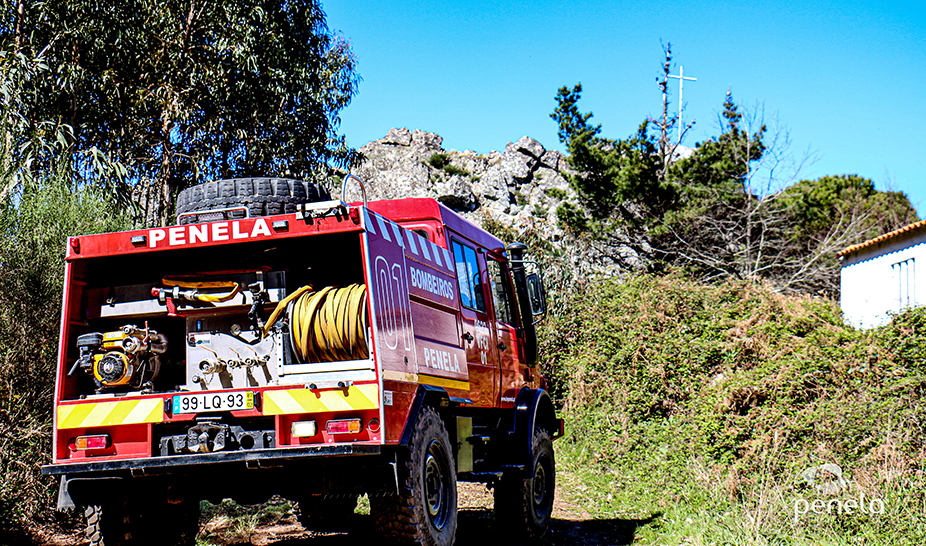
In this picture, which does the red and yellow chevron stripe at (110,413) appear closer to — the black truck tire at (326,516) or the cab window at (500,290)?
the black truck tire at (326,516)

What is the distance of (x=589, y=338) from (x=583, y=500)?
6.45 metres

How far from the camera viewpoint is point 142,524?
5.94 m

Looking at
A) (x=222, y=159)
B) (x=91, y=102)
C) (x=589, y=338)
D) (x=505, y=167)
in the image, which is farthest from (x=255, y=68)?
(x=505, y=167)

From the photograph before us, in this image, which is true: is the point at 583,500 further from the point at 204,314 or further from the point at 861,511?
the point at 204,314

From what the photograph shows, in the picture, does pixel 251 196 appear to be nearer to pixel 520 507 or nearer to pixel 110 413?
pixel 110 413

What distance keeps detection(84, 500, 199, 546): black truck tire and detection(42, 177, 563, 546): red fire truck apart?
0.04ft

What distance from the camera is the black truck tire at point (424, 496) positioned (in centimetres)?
541

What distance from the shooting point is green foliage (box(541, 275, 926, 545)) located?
6.99 m

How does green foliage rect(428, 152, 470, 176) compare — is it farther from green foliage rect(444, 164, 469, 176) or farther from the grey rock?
the grey rock

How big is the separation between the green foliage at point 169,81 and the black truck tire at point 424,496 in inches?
380

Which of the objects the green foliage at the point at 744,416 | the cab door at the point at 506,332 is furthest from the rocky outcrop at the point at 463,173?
the cab door at the point at 506,332

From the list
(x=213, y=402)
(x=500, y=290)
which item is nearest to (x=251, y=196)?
(x=213, y=402)

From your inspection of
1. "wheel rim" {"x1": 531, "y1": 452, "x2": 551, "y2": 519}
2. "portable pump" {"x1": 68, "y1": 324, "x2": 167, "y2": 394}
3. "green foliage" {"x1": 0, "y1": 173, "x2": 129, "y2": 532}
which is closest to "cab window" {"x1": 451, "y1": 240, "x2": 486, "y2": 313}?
"wheel rim" {"x1": 531, "y1": 452, "x2": 551, "y2": 519}

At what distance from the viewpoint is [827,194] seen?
36719 millimetres
